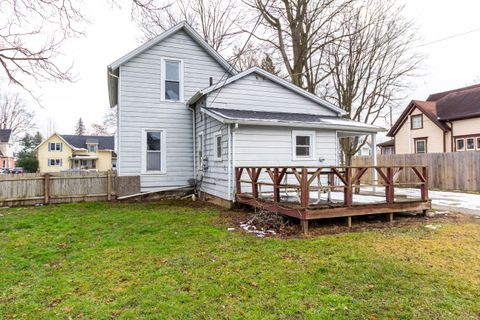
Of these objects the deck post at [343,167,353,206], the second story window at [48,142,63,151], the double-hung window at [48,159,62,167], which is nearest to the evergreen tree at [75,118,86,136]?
the second story window at [48,142,63,151]

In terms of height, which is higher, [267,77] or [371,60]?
[371,60]

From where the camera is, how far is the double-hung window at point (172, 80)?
12.5 m

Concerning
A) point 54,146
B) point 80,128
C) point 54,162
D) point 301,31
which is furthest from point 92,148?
point 301,31

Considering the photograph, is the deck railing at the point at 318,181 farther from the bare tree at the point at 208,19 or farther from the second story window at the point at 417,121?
the second story window at the point at 417,121

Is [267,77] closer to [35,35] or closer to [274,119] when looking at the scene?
[274,119]

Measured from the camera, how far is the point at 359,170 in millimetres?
7832

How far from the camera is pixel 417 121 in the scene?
22734 millimetres

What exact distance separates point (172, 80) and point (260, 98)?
3.92 metres

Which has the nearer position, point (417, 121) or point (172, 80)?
point (172, 80)

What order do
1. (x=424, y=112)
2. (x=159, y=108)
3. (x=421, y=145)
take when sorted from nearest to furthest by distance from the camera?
(x=159, y=108), (x=424, y=112), (x=421, y=145)

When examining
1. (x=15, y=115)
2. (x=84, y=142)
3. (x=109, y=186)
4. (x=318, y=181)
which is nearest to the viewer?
(x=318, y=181)

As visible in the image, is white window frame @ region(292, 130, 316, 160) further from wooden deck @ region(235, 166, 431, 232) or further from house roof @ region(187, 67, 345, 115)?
wooden deck @ region(235, 166, 431, 232)

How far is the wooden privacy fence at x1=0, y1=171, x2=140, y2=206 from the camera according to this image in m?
10.9

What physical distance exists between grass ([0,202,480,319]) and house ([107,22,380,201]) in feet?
12.4
